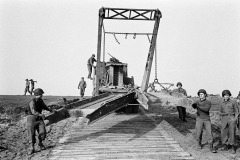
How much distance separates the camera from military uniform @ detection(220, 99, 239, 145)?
4934mm

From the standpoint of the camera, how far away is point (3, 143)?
18.1 ft

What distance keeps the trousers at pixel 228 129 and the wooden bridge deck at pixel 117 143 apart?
1132 millimetres

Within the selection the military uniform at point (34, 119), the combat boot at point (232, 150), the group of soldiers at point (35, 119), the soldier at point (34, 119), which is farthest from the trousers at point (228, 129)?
the military uniform at point (34, 119)

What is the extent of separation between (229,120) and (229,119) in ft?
0.08

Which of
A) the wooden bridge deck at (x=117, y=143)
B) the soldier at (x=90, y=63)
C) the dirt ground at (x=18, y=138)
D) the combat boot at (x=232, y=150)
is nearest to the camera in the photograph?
the wooden bridge deck at (x=117, y=143)

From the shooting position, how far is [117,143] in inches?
216

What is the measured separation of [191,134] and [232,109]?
1.97 metres

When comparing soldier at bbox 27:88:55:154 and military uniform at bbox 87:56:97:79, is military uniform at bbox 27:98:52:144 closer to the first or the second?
soldier at bbox 27:88:55:154

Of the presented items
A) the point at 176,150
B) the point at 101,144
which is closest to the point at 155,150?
the point at 176,150

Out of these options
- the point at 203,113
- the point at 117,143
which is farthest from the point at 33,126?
the point at 203,113

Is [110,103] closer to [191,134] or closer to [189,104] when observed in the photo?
[189,104]

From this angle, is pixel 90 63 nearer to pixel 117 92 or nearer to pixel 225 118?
pixel 117 92

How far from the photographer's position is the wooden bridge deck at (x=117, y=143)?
4.64 metres

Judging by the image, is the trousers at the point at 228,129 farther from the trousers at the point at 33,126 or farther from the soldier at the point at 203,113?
the trousers at the point at 33,126
